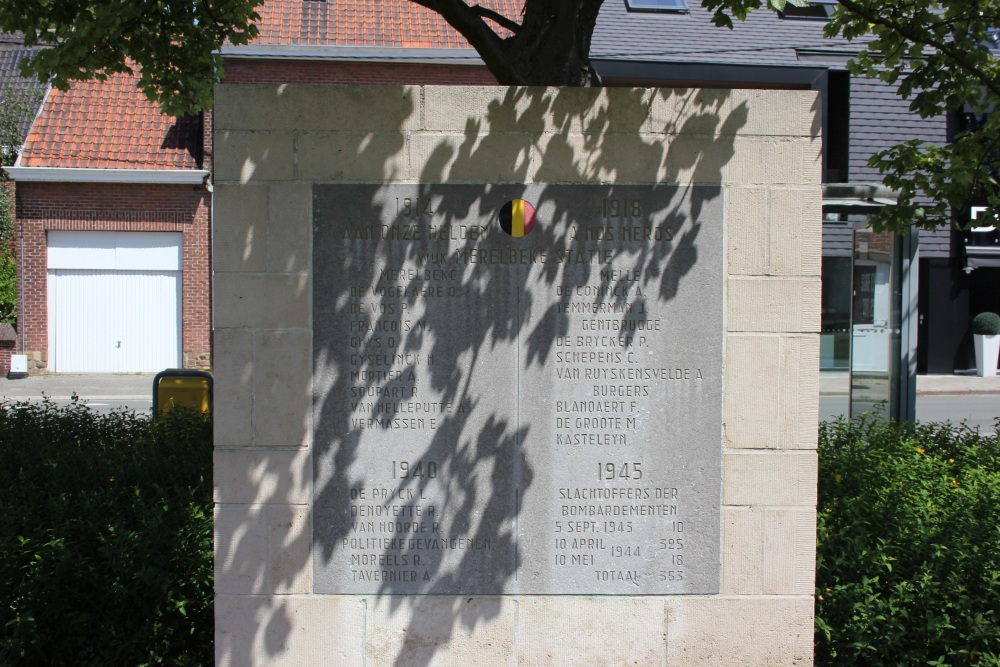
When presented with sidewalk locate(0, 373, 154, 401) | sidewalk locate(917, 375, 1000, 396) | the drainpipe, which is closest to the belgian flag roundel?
sidewalk locate(0, 373, 154, 401)

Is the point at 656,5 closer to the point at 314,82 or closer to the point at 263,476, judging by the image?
the point at 314,82

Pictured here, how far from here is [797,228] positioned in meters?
4.05

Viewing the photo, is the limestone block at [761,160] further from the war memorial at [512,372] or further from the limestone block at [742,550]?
the limestone block at [742,550]

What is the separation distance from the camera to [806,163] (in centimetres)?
405

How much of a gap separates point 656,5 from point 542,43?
17.9 metres

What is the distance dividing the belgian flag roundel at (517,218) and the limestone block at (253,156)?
3.21 ft

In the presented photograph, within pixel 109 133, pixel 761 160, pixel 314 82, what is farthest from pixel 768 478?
pixel 109 133

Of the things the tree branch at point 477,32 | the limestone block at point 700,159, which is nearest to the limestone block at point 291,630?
the limestone block at point 700,159

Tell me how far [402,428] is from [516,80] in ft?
8.81

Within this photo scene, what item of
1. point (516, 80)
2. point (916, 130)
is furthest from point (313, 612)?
point (916, 130)

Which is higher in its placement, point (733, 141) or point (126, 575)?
point (733, 141)

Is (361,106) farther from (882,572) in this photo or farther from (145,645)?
(882,572)

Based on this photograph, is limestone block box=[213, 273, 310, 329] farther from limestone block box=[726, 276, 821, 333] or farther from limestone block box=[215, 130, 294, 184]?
limestone block box=[726, 276, 821, 333]

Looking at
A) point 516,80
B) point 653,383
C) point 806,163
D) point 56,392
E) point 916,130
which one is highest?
point 916,130
